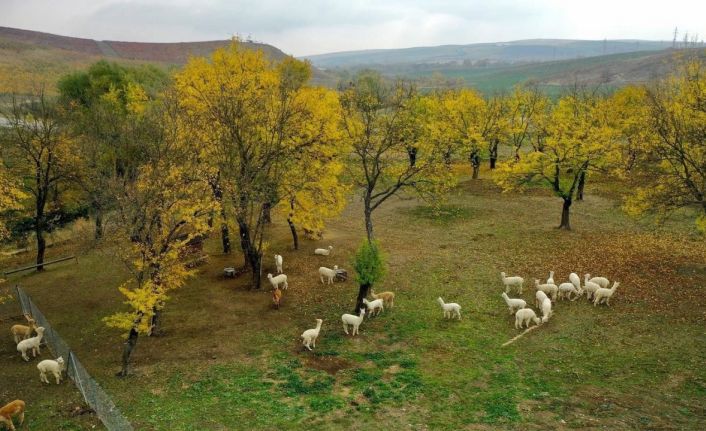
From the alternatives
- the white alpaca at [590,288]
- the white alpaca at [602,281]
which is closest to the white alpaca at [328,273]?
the white alpaca at [590,288]

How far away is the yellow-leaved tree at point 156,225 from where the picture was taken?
18.5 metres

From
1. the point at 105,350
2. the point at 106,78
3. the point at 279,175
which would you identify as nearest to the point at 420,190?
the point at 279,175

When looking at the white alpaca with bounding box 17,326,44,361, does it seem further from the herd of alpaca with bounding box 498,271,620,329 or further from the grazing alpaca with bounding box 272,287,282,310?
the herd of alpaca with bounding box 498,271,620,329

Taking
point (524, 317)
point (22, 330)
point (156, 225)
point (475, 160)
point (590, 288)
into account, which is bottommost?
point (22, 330)

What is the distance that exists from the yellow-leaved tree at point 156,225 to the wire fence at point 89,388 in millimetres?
1677

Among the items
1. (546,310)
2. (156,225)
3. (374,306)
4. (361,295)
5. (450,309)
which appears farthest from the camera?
(361,295)

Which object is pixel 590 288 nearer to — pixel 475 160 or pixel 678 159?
pixel 678 159

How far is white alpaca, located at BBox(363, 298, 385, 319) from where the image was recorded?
23.8 m

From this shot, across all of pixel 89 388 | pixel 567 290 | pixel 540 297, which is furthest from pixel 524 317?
pixel 89 388

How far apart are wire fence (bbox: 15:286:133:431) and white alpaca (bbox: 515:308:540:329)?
54.2 ft

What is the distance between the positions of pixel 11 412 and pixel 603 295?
83.2 feet

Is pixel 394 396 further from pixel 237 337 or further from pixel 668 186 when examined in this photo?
pixel 668 186

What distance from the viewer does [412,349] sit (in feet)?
68.1

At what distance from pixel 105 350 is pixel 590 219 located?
37.5 meters
